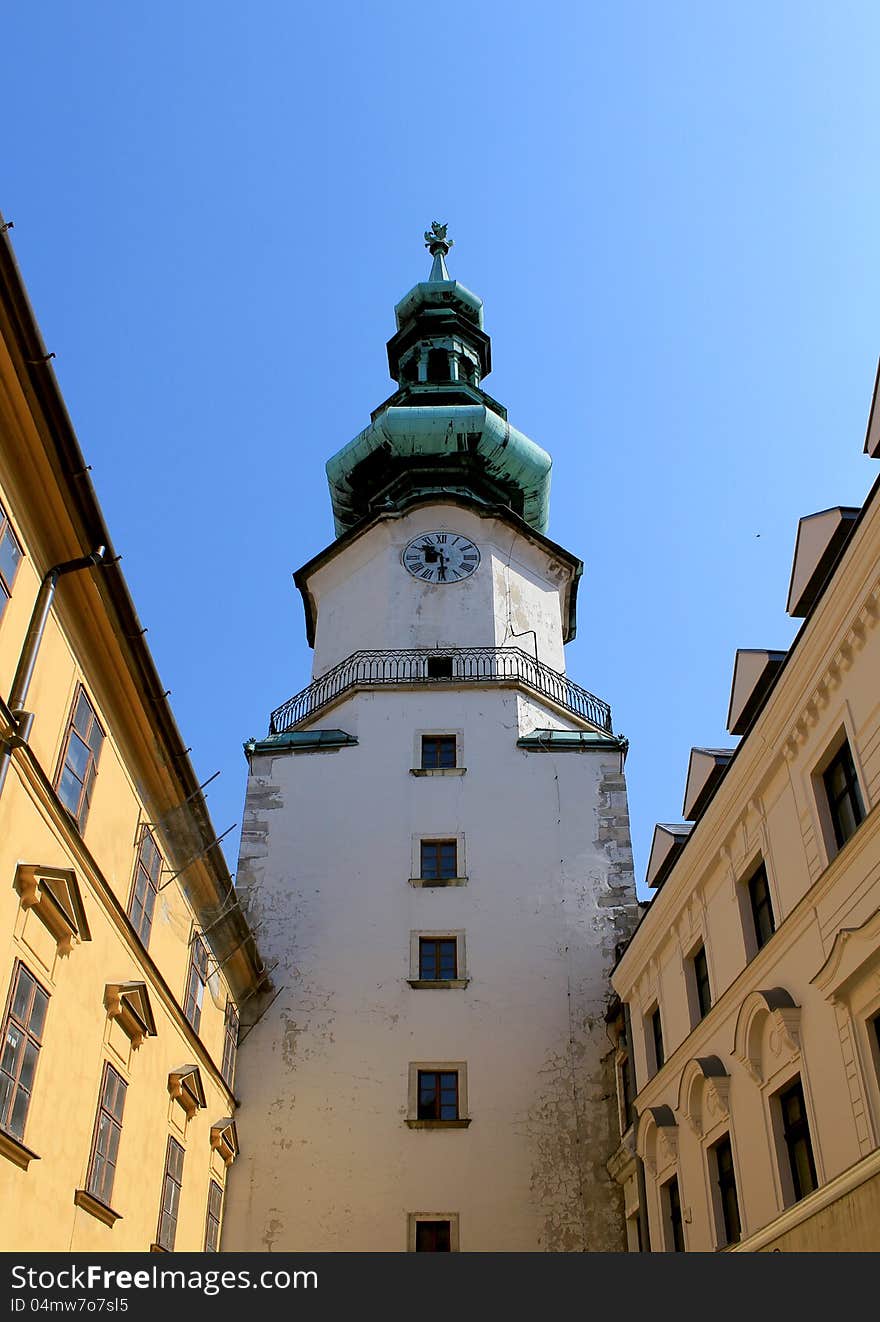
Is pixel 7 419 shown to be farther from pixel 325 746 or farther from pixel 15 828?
pixel 325 746

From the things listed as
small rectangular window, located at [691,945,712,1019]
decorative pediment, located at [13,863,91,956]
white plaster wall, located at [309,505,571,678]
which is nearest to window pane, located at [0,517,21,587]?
decorative pediment, located at [13,863,91,956]

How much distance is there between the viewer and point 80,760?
495 inches

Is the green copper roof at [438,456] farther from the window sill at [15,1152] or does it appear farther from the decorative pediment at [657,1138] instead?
the window sill at [15,1152]

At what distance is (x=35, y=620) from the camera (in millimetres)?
11367

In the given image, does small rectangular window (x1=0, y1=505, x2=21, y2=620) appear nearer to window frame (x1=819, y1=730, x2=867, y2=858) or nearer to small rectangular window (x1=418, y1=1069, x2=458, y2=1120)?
window frame (x1=819, y1=730, x2=867, y2=858)

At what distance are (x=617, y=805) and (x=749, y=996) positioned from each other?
10981 mm

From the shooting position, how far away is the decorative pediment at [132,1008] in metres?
13.2

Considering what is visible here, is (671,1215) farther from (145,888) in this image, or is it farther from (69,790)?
(69,790)

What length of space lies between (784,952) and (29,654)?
816cm

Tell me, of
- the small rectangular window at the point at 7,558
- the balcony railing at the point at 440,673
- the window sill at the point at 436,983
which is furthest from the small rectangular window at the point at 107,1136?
the balcony railing at the point at 440,673

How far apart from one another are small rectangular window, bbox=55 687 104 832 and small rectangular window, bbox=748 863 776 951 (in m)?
7.43

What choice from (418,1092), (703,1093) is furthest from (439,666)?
(703,1093)
